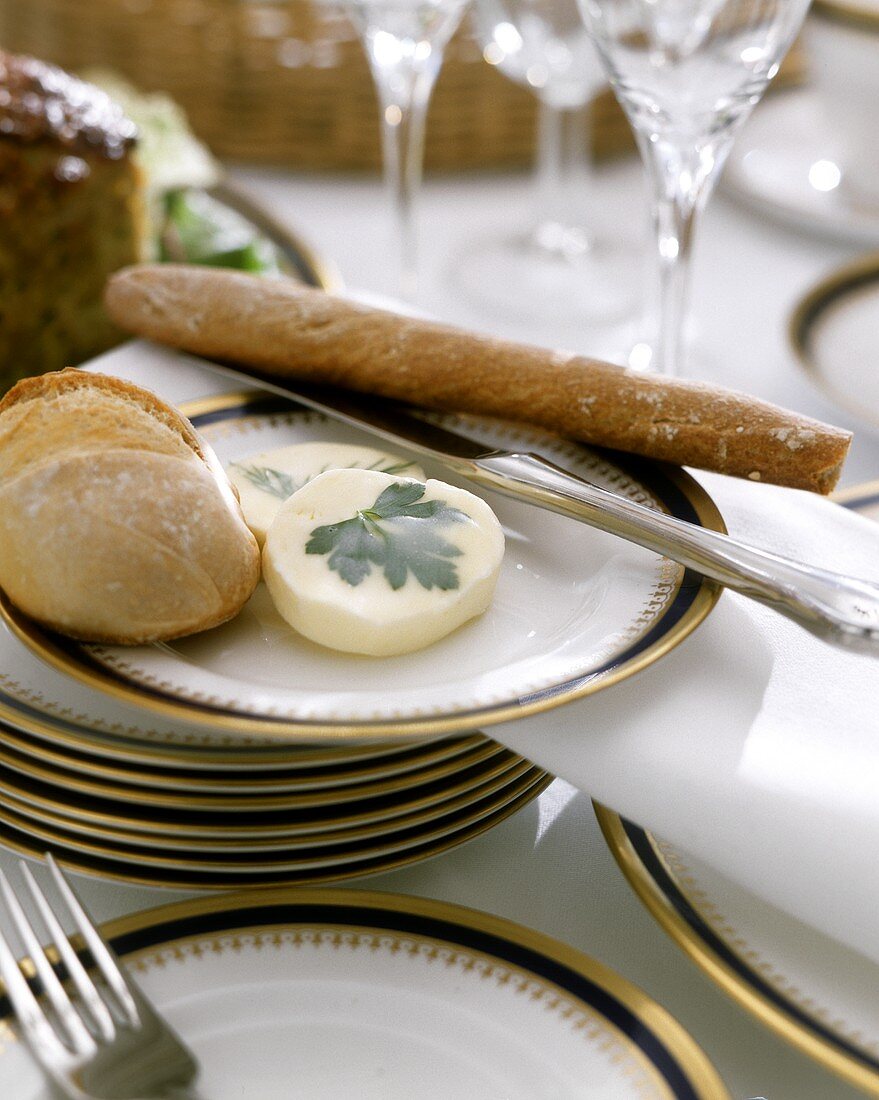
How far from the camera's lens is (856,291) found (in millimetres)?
1179

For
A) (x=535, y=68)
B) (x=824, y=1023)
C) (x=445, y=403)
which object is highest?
(x=535, y=68)

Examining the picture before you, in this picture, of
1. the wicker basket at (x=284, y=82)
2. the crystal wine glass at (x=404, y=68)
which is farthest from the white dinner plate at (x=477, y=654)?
the wicker basket at (x=284, y=82)

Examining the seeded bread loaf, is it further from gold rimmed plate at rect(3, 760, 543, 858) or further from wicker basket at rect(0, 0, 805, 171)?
gold rimmed plate at rect(3, 760, 543, 858)

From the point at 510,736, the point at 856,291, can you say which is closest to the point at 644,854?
the point at 510,736

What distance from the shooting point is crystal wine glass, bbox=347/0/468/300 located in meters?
1.13

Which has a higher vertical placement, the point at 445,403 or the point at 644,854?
the point at 445,403

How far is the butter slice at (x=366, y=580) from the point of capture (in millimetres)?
570

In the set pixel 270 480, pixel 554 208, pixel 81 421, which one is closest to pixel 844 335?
pixel 554 208

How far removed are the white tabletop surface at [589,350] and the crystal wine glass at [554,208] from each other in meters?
0.04

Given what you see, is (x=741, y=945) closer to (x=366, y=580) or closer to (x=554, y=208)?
(x=366, y=580)

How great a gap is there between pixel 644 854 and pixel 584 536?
0.18 m

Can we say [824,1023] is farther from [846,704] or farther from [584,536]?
[584,536]

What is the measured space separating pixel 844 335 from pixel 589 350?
228 millimetres

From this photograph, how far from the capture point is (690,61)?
0.89 meters
